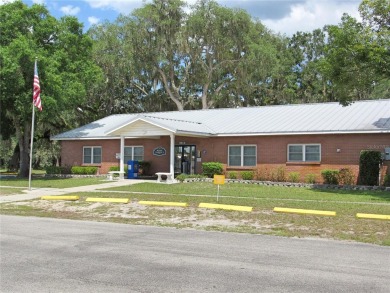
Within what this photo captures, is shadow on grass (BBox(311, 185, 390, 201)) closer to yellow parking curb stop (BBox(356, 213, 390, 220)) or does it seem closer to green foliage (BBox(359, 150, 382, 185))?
green foliage (BBox(359, 150, 382, 185))

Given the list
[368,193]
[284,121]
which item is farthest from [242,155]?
[368,193]

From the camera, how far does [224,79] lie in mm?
48562

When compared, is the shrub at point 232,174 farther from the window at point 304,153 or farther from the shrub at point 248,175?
the window at point 304,153

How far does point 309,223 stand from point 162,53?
34.6 metres

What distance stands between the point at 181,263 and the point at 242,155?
798 inches

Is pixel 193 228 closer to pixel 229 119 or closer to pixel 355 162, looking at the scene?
pixel 355 162

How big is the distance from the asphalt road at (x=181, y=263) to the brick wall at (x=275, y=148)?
15211 mm

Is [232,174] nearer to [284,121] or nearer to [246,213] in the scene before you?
[284,121]

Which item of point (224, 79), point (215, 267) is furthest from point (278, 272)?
point (224, 79)

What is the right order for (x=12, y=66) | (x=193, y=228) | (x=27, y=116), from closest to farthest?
(x=193, y=228) < (x=12, y=66) < (x=27, y=116)

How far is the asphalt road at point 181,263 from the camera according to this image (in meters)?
6.27

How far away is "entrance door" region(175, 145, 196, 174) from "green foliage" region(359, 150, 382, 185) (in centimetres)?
1066

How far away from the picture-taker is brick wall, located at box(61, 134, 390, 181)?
24.1 meters

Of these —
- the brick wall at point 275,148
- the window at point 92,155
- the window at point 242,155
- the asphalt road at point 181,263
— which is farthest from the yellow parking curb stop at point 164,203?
the window at point 92,155
